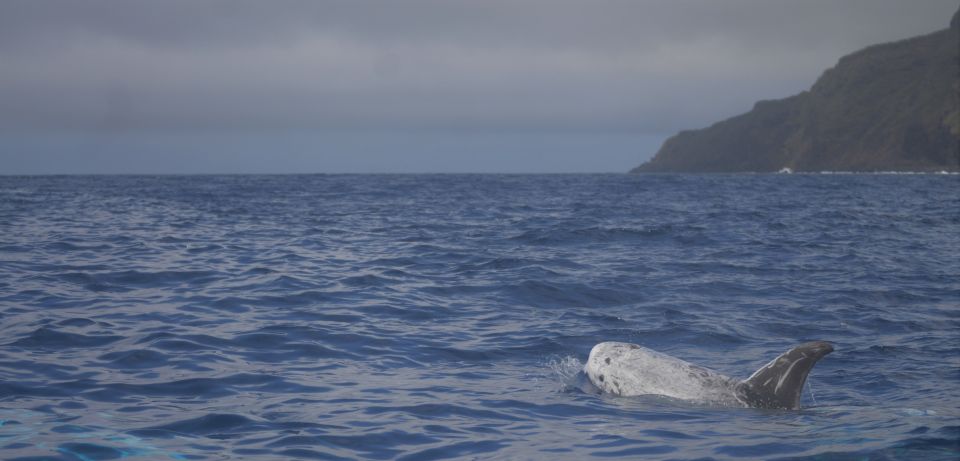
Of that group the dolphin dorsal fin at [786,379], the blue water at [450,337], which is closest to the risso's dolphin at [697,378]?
the dolphin dorsal fin at [786,379]

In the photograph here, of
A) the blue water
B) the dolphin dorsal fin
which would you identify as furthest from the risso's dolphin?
the blue water

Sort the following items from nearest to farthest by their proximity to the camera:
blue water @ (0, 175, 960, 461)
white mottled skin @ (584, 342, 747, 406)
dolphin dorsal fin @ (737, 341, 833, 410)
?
blue water @ (0, 175, 960, 461), dolphin dorsal fin @ (737, 341, 833, 410), white mottled skin @ (584, 342, 747, 406)

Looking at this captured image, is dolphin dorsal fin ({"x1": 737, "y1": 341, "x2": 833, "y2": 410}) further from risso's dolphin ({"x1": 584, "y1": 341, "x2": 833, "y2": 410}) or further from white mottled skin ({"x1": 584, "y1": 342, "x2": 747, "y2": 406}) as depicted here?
white mottled skin ({"x1": 584, "y1": 342, "x2": 747, "y2": 406})

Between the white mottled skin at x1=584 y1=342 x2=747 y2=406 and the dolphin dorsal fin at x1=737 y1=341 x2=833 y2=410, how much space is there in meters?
0.25

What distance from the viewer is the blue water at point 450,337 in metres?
8.65

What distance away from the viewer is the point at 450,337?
13.8 meters

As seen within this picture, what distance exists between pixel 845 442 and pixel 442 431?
13.3 ft

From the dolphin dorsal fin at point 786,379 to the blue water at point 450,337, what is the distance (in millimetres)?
296

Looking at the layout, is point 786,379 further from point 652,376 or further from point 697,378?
point 652,376

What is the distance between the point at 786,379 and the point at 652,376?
6.06 ft

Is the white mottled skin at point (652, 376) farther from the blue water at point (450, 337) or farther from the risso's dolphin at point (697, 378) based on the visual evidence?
the blue water at point (450, 337)

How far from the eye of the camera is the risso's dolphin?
10219mm

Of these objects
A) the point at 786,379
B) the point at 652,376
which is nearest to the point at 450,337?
the point at 652,376

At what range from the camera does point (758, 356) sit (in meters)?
13.1
